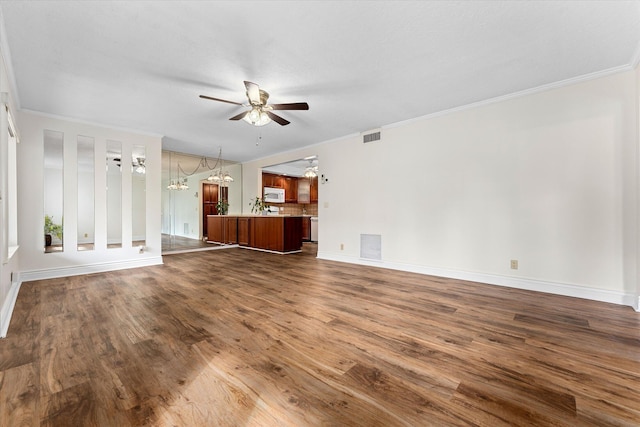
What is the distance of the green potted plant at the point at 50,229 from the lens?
3.97 meters

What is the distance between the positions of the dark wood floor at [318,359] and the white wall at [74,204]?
40.5 inches

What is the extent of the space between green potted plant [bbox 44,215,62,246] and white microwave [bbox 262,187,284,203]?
16.1 feet

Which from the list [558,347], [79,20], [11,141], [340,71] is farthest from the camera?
[11,141]

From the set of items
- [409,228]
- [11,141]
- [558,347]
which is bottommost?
[558,347]

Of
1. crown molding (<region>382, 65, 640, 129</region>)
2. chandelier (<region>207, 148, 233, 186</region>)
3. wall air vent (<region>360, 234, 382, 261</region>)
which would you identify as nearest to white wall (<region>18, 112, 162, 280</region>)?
chandelier (<region>207, 148, 233, 186</region>)

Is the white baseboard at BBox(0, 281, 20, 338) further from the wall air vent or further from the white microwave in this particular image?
the white microwave

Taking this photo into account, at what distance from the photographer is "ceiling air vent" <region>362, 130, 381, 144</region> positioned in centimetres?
477

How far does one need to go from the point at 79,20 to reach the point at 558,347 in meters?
4.42

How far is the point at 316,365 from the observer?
5.50 ft

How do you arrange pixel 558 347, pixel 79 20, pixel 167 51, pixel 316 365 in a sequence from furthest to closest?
pixel 167 51, pixel 79 20, pixel 558 347, pixel 316 365

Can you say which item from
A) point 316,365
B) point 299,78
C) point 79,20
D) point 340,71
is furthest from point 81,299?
point 340,71

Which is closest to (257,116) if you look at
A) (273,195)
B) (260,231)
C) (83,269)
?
(83,269)

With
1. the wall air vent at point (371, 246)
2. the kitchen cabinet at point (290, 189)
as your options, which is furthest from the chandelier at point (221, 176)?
the wall air vent at point (371, 246)

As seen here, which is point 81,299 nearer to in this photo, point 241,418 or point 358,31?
point 241,418
